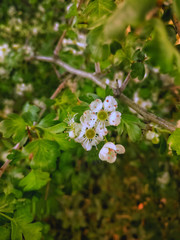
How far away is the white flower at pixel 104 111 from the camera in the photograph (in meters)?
0.66

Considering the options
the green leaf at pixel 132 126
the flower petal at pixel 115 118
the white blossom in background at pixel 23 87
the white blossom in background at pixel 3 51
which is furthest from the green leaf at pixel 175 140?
the white blossom in background at pixel 23 87

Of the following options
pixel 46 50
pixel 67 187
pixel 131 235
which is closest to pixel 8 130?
pixel 67 187

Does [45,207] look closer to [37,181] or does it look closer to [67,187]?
[67,187]

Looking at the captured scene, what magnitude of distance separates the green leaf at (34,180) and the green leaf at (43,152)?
0.13m

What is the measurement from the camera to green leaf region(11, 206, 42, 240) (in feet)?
2.57

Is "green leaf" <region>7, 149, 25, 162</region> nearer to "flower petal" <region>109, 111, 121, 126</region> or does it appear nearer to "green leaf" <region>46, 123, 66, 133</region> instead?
"green leaf" <region>46, 123, 66, 133</region>

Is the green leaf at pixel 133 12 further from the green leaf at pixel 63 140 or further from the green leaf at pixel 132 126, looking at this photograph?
the green leaf at pixel 63 140

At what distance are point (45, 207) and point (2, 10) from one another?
74.7 inches

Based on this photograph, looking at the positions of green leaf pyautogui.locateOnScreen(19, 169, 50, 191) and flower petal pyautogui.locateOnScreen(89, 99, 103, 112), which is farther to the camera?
green leaf pyautogui.locateOnScreen(19, 169, 50, 191)

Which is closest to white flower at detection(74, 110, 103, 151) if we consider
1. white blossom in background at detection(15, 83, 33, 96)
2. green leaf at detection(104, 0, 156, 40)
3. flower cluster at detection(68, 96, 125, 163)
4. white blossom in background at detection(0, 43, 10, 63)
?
flower cluster at detection(68, 96, 125, 163)

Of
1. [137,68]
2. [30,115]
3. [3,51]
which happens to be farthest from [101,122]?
[3,51]

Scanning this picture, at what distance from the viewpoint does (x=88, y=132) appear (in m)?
0.70

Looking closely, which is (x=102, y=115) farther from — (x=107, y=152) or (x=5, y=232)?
(x=5, y=232)

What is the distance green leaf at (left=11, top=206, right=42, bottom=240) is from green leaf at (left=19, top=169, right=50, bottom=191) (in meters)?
0.10
